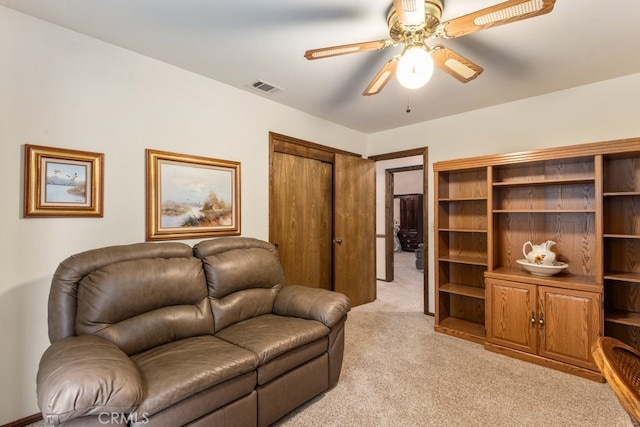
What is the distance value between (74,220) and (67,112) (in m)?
0.72

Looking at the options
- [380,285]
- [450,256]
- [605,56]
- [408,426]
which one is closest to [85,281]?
[408,426]

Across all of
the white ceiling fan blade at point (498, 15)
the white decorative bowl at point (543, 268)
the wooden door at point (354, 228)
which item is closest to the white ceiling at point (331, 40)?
the white ceiling fan blade at point (498, 15)

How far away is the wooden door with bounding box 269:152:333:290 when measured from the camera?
3.42 metres

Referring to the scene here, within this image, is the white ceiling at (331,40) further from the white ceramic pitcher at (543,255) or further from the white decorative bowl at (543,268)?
the white decorative bowl at (543,268)

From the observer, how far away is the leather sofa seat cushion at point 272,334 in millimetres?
1797

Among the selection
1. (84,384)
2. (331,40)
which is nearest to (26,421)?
(84,384)

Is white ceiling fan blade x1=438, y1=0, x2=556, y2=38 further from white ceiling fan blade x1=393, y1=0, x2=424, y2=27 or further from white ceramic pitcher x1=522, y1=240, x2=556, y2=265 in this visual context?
white ceramic pitcher x1=522, y1=240, x2=556, y2=265

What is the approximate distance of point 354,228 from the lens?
4172mm

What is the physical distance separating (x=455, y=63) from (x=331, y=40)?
85 cm

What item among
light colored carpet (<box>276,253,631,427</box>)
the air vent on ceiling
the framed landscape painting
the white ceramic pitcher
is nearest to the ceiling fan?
the air vent on ceiling

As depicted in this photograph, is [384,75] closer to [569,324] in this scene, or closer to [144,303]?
[144,303]

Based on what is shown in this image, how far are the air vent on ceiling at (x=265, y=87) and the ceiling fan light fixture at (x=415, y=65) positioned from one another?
1.52 metres

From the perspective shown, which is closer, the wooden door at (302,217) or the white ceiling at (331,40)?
the white ceiling at (331,40)

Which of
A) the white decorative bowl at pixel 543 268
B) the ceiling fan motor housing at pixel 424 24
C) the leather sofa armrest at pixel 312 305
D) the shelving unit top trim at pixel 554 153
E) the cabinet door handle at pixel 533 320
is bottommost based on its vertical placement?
the cabinet door handle at pixel 533 320
